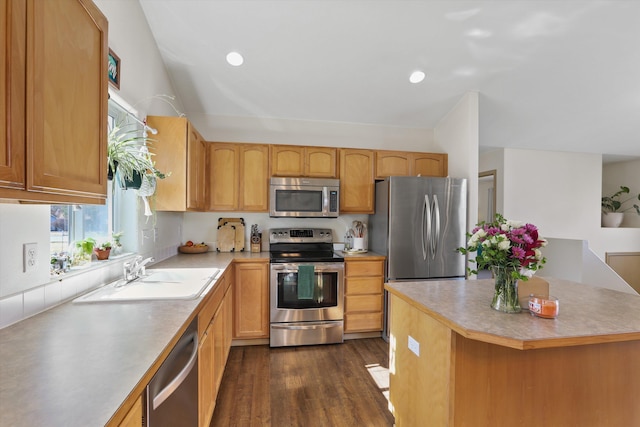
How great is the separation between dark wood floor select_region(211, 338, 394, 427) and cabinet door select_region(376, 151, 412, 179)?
1.95 meters

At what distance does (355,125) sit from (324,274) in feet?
6.57

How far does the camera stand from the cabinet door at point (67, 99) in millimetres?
813

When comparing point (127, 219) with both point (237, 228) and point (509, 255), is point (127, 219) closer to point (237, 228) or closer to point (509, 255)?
point (237, 228)

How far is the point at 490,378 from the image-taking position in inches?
51.3

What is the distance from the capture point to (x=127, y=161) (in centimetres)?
173

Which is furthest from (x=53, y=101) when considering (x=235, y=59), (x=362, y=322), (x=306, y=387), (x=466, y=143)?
(x=466, y=143)

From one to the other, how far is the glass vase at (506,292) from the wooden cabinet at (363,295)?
179 centimetres

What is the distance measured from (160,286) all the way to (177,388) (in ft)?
2.74

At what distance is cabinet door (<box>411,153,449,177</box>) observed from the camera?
3.62m

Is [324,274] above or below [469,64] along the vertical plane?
below

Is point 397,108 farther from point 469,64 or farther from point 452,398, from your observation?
point 452,398

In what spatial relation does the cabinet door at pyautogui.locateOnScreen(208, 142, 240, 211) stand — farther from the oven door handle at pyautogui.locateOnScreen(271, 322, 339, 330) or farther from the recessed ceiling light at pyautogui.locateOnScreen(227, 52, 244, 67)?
the oven door handle at pyautogui.locateOnScreen(271, 322, 339, 330)

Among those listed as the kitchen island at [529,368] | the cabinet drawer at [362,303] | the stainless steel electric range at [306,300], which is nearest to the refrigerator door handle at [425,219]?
the cabinet drawer at [362,303]

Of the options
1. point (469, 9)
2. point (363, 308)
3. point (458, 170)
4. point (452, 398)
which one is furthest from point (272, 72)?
point (452, 398)
